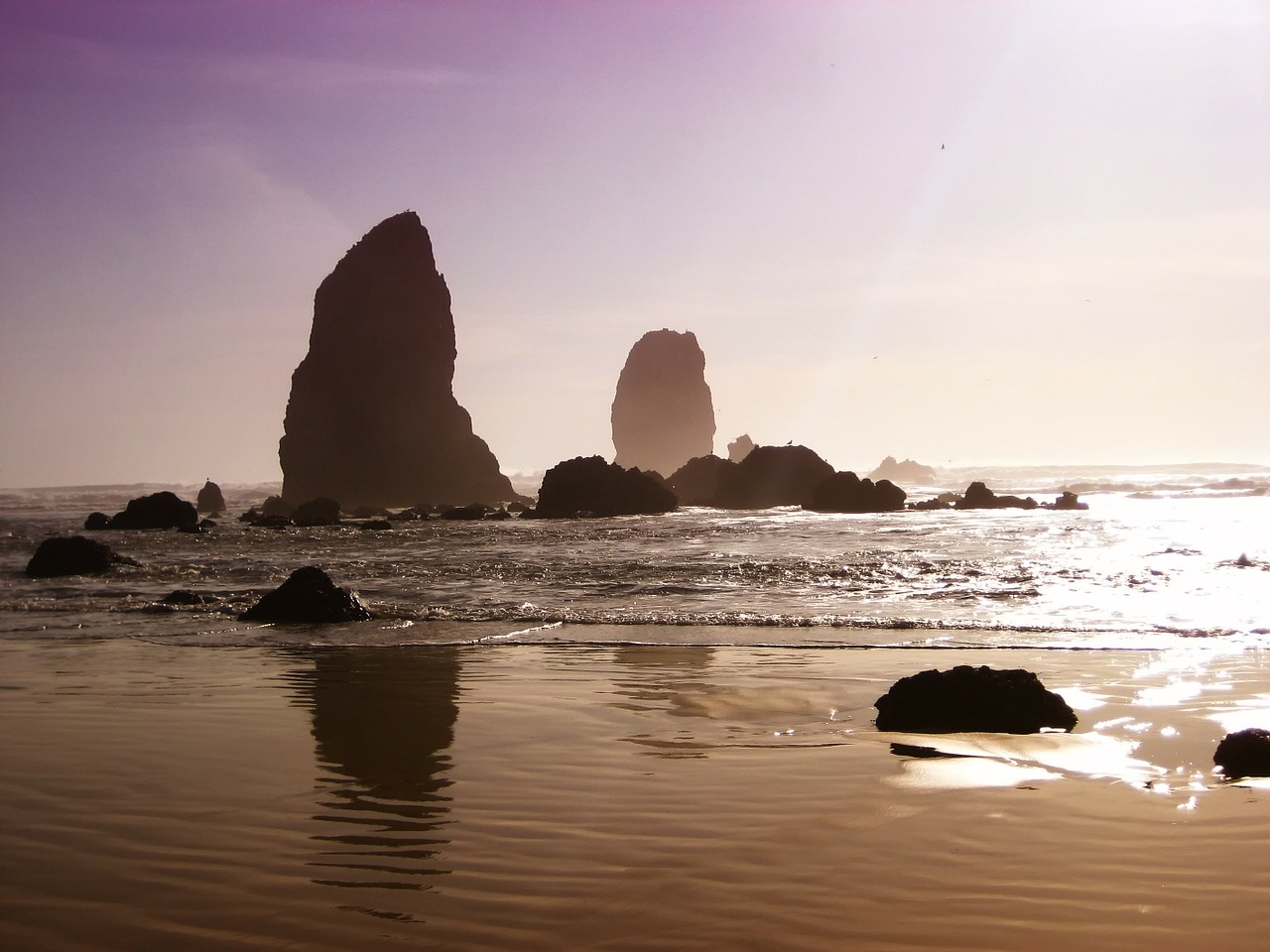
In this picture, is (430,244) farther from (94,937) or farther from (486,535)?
(94,937)

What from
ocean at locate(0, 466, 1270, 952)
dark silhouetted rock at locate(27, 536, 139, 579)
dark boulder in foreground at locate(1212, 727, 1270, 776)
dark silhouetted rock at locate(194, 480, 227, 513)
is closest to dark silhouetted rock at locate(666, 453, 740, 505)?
dark silhouetted rock at locate(194, 480, 227, 513)

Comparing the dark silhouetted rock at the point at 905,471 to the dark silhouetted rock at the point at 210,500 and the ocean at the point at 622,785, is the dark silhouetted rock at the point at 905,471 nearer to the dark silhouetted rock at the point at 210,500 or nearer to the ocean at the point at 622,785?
the dark silhouetted rock at the point at 210,500

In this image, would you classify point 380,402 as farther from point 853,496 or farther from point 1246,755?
point 1246,755

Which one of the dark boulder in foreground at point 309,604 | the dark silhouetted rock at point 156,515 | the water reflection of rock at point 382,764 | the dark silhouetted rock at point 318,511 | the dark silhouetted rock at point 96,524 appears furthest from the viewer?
the dark silhouetted rock at point 318,511

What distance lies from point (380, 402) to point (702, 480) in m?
28.3

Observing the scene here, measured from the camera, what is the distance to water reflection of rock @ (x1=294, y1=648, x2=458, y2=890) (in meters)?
4.23

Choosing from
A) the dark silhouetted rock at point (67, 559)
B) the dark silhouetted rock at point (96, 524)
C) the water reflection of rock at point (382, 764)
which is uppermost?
the dark silhouetted rock at point (96, 524)

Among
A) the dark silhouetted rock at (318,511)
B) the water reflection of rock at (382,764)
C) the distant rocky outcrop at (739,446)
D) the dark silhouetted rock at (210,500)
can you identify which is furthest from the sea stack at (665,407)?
the water reflection of rock at (382,764)

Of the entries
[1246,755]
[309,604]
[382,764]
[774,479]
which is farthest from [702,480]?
[1246,755]

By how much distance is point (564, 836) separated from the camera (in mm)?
4562

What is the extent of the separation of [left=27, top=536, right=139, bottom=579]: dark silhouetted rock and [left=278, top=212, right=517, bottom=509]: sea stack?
5579 cm

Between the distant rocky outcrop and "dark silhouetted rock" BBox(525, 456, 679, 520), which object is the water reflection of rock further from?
the distant rocky outcrop

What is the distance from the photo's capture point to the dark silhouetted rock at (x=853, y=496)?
170 feet

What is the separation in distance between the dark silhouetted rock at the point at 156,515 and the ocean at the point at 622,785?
3252 cm
